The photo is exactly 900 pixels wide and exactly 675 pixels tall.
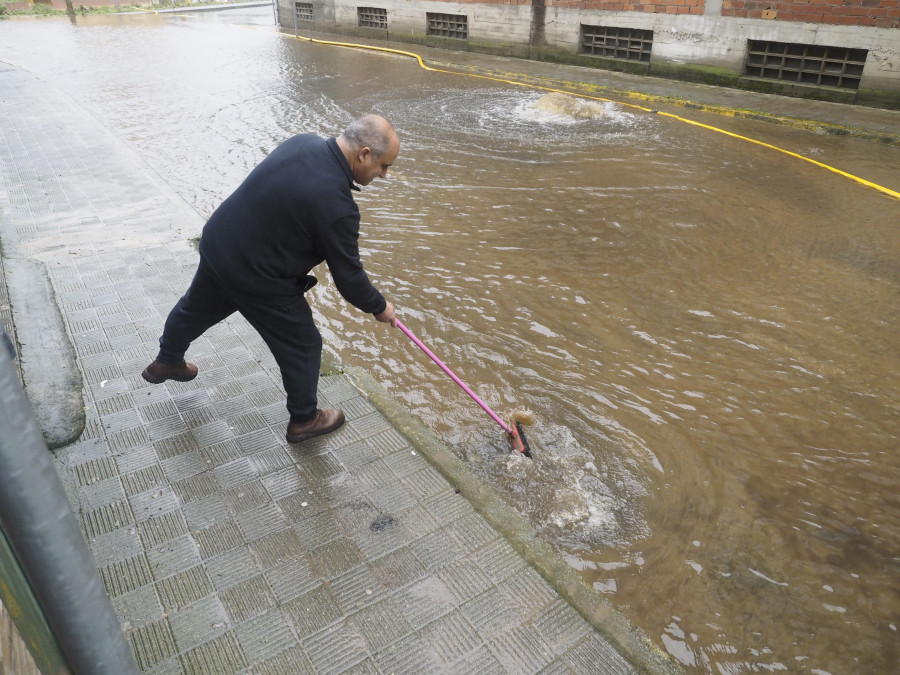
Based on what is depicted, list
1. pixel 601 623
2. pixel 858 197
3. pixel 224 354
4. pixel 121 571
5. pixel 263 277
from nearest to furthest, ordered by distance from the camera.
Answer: pixel 601 623 < pixel 121 571 < pixel 263 277 < pixel 224 354 < pixel 858 197

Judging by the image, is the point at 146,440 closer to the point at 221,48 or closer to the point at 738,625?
the point at 738,625

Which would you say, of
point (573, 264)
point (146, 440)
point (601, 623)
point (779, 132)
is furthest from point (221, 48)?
point (601, 623)

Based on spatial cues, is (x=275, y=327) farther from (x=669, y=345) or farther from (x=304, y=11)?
(x=304, y=11)

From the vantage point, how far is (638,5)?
45.0 feet

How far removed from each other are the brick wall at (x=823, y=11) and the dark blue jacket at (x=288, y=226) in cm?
1155

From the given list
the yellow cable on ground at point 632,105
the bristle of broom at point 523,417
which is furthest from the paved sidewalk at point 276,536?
the yellow cable on ground at point 632,105

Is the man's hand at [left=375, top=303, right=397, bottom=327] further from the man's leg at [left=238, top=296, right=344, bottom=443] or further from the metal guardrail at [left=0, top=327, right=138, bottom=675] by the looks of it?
the metal guardrail at [left=0, top=327, right=138, bottom=675]

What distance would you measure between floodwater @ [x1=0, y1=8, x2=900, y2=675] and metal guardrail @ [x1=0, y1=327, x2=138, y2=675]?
2259mm

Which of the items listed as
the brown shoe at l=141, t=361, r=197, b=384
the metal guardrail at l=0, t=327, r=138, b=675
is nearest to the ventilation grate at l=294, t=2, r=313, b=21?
the brown shoe at l=141, t=361, r=197, b=384

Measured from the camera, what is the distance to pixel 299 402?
11.2 ft

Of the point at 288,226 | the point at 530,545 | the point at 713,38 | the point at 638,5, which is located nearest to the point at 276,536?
the point at 530,545

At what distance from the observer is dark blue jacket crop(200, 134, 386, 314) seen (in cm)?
285

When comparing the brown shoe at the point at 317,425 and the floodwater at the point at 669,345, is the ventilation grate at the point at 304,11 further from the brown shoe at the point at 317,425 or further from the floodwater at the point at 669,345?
the brown shoe at the point at 317,425

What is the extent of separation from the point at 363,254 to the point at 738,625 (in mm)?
4483
